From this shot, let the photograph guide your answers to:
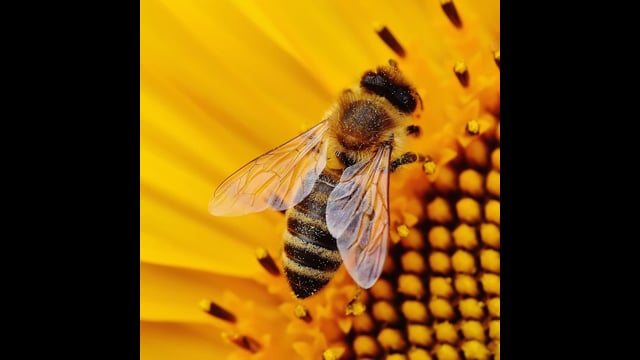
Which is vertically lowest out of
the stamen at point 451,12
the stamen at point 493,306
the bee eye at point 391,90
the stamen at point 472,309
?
the stamen at point 493,306

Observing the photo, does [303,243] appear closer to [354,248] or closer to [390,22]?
[354,248]

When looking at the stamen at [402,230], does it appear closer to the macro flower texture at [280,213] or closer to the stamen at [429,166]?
the macro flower texture at [280,213]

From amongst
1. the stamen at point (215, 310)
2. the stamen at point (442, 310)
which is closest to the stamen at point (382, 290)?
the stamen at point (442, 310)

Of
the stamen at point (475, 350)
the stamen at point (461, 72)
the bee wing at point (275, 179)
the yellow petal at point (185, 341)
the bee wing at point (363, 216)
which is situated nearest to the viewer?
the bee wing at point (363, 216)

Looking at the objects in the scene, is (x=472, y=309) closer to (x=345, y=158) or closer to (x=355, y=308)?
(x=355, y=308)

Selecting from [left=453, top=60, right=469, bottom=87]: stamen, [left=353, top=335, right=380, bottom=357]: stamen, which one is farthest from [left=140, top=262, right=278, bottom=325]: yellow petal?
[left=453, top=60, right=469, bottom=87]: stamen

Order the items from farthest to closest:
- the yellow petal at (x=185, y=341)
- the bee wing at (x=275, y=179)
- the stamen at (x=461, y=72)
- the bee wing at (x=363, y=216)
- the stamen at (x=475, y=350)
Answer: the yellow petal at (x=185, y=341), the stamen at (x=461, y=72), the stamen at (x=475, y=350), the bee wing at (x=275, y=179), the bee wing at (x=363, y=216)
